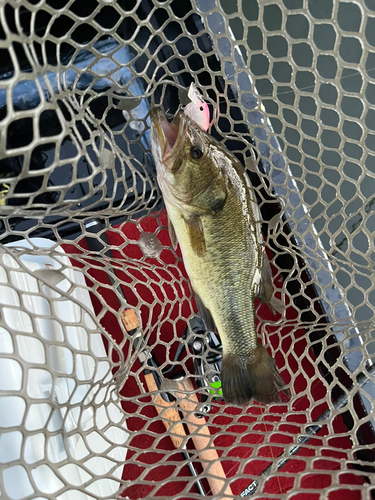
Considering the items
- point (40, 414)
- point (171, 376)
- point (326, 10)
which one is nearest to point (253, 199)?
point (171, 376)

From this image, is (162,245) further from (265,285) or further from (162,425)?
(162,425)

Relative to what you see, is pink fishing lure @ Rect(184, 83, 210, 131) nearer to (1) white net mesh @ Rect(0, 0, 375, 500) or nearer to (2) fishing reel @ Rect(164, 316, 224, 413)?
(1) white net mesh @ Rect(0, 0, 375, 500)

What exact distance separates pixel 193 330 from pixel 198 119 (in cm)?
78

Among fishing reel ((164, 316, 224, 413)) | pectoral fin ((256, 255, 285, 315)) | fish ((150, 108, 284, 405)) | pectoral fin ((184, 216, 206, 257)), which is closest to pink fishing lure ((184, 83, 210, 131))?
fish ((150, 108, 284, 405))

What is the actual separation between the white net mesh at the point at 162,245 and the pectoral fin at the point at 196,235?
150mm

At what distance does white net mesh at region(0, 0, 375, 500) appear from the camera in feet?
3.20

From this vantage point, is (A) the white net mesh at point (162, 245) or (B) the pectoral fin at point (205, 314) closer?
(A) the white net mesh at point (162, 245)

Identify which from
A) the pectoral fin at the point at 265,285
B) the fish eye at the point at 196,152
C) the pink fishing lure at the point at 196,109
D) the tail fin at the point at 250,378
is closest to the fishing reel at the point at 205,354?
the tail fin at the point at 250,378

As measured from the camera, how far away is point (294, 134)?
1900 mm

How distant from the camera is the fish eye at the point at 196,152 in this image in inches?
40.8

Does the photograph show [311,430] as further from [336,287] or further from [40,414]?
[40,414]

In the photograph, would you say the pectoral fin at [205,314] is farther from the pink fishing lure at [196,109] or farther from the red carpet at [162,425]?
the pink fishing lure at [196,109]

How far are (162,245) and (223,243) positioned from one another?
18.9 inches

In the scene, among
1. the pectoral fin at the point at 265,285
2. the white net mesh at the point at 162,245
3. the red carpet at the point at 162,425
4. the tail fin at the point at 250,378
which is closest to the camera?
the white net mesh at the point at 162,245
